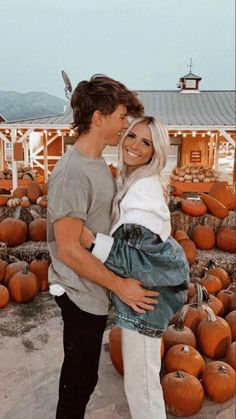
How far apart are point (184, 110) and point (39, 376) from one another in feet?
24.7

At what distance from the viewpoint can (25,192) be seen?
13.5ft

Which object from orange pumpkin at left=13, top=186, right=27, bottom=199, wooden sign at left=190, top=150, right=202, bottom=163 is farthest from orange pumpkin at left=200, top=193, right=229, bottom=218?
wooden sign at left=190, top=150, right=202, bottom=163

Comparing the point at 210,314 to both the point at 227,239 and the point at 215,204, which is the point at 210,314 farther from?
the point at 215,204

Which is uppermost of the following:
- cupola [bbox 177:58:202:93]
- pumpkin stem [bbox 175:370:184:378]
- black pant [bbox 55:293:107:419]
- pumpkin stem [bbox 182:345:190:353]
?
cupola [bbox 177:58:202:93]

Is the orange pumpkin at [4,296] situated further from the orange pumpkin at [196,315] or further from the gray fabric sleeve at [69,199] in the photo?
the gray fabric sleeve at [69,199]

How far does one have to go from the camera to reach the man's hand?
4.02ft

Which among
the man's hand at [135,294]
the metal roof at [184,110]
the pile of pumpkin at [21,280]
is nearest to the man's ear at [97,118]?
the man's hand at [135,294]

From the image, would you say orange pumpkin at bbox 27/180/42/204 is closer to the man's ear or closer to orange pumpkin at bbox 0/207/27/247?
orange pumpkin at bbox 0/207/27/247

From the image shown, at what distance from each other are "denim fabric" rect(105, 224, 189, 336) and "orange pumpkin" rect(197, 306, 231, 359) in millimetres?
954

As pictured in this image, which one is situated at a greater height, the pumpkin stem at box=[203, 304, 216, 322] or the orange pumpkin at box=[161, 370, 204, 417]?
the pumpkin stem at box=[203, 304, 216, 322]

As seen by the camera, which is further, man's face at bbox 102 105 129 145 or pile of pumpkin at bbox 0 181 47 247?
pile of pumpkin at bbox 0 181 47 247

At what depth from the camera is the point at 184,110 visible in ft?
28.1

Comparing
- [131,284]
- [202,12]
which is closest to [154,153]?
[131,284]

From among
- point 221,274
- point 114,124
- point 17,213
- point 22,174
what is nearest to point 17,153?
point 22,174
